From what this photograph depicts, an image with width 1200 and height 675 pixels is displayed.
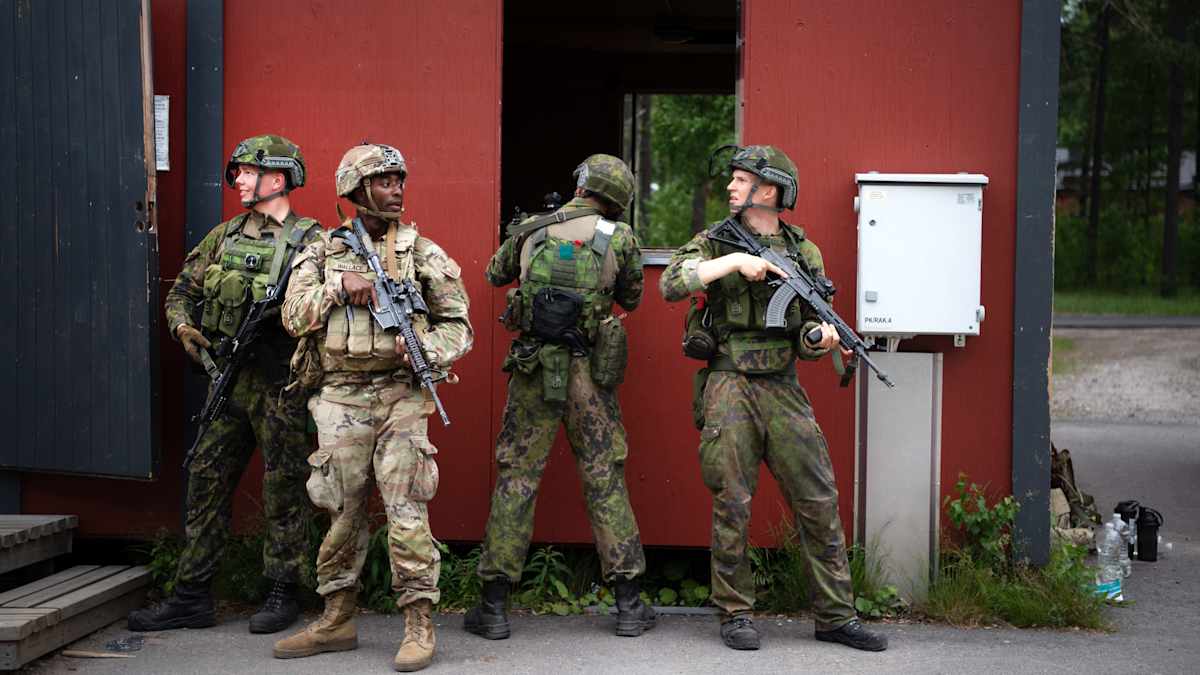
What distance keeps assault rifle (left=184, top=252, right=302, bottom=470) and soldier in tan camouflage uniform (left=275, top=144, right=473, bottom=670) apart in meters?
0.28

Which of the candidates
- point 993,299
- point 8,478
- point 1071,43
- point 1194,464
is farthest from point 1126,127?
point 8,478

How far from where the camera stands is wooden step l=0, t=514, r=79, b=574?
578 centimetres

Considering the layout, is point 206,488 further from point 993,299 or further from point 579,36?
point 579,36

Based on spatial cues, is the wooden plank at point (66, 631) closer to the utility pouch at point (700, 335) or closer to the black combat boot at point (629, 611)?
the black combat boot at point (629, 611)

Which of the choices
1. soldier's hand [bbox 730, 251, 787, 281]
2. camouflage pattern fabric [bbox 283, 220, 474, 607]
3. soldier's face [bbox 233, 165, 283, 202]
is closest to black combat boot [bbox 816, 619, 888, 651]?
soldier's hand [bbox 730, 251, 787, 281]

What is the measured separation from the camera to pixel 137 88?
6055 mm

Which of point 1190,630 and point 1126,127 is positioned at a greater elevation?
point 1126,127

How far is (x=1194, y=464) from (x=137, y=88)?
28.7 feet

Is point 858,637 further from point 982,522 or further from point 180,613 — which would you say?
point 180,613

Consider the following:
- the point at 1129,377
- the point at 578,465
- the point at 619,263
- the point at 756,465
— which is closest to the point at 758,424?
the point at 756,465

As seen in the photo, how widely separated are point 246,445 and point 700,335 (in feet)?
7.07

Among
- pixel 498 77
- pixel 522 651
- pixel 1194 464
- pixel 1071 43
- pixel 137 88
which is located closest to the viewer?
pixel 522 651

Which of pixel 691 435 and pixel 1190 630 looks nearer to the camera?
pixel 1190 630

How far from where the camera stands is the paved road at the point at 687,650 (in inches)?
211
